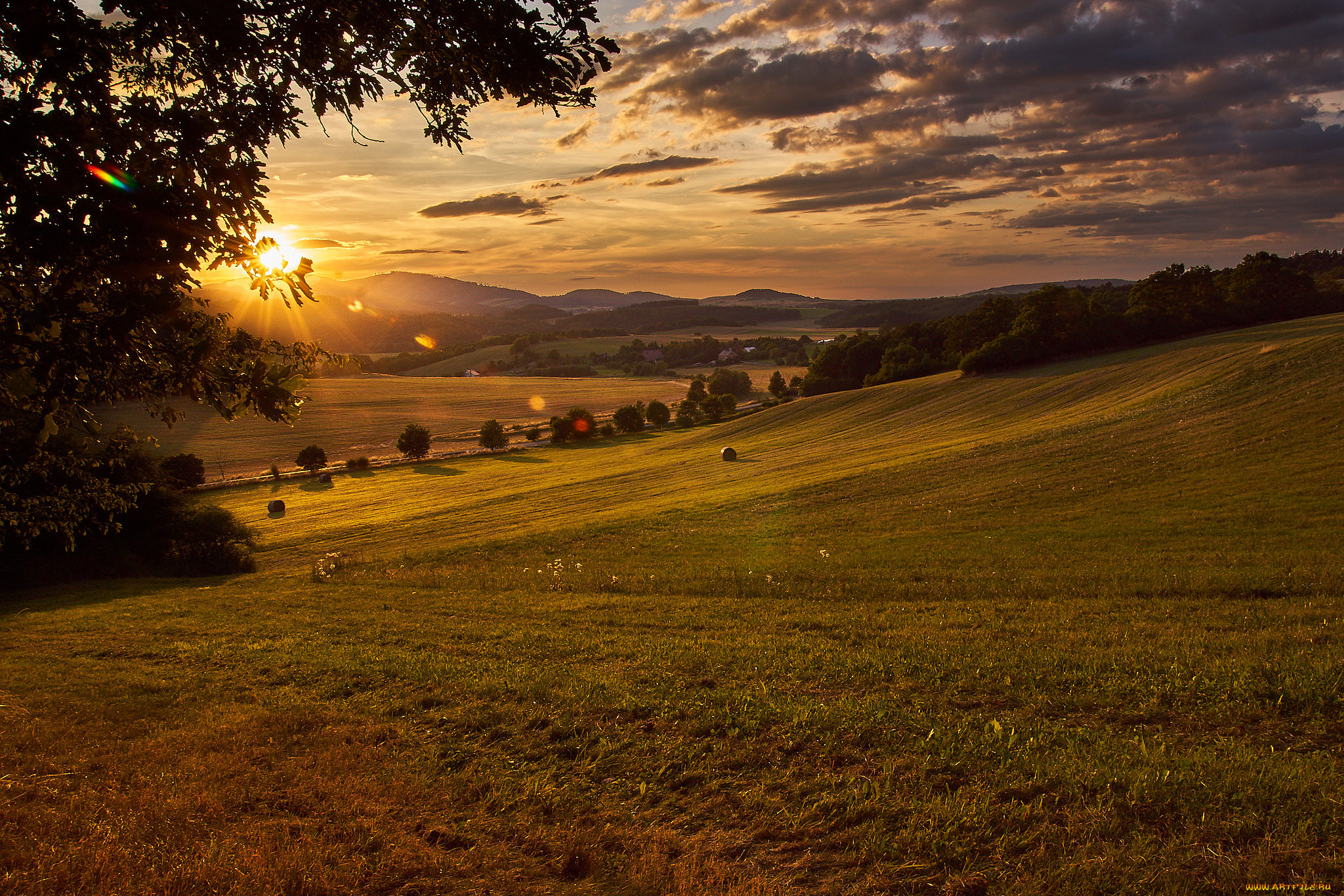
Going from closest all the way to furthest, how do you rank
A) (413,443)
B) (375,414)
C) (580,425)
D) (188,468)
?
1. (188,468)
2. (413,443)
3. (580,425)
4. (375,414)

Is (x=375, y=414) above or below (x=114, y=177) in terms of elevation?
above

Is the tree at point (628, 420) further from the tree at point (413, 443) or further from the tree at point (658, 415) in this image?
the tree at point (413, 443)

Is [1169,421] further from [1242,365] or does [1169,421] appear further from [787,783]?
[787,783]

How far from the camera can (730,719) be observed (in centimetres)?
836

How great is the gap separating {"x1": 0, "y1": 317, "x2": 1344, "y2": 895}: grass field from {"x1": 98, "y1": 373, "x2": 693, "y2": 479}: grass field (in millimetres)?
60962

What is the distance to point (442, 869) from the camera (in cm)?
566

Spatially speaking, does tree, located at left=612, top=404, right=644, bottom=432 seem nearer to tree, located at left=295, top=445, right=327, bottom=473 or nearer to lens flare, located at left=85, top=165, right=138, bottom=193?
tree, located at left=295, top=445, right=327, bottom=473

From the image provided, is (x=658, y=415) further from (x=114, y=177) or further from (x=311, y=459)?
(x=114, y=177)

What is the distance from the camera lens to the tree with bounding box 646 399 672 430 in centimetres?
10081

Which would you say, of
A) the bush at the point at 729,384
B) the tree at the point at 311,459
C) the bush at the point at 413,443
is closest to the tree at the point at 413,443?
the bush at the point at 413,443

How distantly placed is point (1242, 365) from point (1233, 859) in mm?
48940

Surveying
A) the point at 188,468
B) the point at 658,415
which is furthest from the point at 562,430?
the point at 188,468

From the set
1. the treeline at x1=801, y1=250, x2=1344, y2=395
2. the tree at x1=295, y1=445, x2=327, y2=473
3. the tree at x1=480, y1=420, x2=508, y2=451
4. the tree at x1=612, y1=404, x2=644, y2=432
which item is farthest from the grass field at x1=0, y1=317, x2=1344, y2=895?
the tree at x1=612, y1=404, x2=644, y2=432

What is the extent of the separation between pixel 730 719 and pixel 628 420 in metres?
88.9
